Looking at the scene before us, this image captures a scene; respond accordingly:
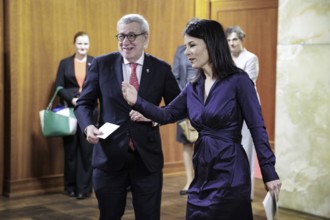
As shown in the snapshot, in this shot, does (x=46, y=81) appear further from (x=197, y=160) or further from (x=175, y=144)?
(x=197, y=160)

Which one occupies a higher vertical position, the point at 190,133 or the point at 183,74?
the point at 183,74

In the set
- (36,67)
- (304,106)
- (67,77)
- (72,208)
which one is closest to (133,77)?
(304,106)

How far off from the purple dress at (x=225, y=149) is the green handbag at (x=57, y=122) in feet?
11.3

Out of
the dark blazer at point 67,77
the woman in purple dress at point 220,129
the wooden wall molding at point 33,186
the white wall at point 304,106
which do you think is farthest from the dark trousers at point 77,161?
the woman in purple dress at point 220,129

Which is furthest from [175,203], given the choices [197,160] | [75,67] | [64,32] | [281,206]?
[197,160]

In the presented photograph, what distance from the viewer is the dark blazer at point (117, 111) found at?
3.23 meters

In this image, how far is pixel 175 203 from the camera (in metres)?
5.87

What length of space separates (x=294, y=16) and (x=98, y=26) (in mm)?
2346

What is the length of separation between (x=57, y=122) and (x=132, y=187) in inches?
112

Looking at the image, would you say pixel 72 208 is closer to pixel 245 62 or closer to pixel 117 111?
pixel 245 62

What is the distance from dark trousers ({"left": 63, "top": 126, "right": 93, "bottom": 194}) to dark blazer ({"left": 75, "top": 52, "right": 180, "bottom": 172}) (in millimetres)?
2946

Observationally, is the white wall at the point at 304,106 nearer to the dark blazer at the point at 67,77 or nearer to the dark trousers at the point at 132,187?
the dark blazer at the point at 67,77

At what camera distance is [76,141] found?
246 inches

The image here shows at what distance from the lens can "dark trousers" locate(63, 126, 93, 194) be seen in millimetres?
6215
